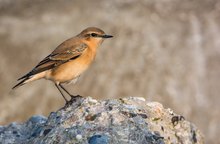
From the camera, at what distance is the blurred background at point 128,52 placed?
68.9ft

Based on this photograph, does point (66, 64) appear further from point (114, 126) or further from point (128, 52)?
point (128, 52)

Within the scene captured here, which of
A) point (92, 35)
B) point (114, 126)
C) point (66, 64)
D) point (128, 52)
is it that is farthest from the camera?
point (128, 52)

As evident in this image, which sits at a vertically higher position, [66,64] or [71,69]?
[66,64]

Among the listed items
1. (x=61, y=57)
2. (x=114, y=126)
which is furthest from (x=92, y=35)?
(x=114, y=126)

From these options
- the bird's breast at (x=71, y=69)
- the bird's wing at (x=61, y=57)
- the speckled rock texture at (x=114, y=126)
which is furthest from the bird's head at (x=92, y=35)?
the speckled rock texture at (x=114, y=126)

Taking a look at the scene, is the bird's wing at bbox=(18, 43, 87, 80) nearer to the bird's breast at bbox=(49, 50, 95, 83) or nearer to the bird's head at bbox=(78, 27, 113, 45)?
the bird's breast at bbox=(49, 50, 95, 83)

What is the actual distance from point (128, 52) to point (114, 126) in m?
14.8

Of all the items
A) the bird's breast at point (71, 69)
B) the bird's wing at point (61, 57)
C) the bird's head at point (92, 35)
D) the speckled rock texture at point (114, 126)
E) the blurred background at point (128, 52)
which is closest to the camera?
the speckled rock texture at point (114, 126)

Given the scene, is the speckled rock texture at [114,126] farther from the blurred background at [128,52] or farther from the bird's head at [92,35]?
the blurred background at [128,52]

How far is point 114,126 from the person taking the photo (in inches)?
298

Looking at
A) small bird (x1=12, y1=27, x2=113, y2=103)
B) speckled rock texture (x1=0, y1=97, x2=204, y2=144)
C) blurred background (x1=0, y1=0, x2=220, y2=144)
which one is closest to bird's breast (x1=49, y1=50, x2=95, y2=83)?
small bird (x1=12, y1=27, x2=113, y2=103)

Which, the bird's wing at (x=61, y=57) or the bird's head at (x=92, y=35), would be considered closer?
the bird's wing at (x=61, y=57)

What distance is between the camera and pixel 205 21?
23500mm

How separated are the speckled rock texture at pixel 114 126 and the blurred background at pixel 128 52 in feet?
40.0
